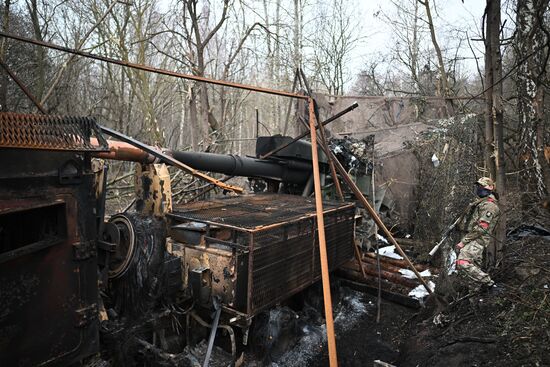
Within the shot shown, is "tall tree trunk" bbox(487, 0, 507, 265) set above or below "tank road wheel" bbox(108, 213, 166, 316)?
above

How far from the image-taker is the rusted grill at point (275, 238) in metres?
3.72

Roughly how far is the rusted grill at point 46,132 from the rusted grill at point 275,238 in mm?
1576

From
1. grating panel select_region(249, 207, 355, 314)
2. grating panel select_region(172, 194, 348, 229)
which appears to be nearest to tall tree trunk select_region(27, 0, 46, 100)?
grating panel select_region(172, 194, 348, 229)

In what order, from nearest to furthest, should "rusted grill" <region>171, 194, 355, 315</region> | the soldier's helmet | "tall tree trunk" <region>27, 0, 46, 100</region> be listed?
1. "rusted grill" <region>171, 194, 355, 315</region>
2. the soldier's helmet
3. "tall tree trunk" <region>27, 0, 46, 100</region>

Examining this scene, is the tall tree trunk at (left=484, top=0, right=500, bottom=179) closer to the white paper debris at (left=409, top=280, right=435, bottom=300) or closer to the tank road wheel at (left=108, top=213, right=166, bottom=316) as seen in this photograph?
the white paper debris at (left=409, top=280, right=435, bottom=300)

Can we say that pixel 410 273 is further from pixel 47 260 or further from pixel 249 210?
pixel 47 260

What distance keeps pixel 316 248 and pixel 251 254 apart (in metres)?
1.42

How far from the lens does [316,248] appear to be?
4.83 meters

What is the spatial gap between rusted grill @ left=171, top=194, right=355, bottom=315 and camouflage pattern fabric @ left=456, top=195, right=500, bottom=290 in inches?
63.1

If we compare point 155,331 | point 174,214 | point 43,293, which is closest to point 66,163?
point 43,293

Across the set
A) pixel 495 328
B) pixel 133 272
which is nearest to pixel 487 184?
pixel 495 328

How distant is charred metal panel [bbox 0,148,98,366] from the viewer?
2195 mm

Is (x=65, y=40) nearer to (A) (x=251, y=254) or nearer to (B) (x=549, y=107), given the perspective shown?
(A) (x=251, y=254)

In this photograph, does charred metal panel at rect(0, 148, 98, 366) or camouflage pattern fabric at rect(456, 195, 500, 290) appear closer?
charred metal panel at rect(0, 148, 98, 366)
